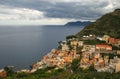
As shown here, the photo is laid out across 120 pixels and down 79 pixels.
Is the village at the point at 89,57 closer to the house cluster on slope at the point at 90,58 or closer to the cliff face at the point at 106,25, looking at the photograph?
the house cluster on slope at the point at 90,58

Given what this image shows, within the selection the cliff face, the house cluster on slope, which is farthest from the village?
the cliff face

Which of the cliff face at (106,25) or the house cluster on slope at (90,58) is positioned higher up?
the cliff face at (106,25)

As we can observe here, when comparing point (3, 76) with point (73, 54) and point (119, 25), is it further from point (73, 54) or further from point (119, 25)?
point (119, 25)

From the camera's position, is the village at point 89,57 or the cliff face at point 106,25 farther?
the cliff face at point 106,25

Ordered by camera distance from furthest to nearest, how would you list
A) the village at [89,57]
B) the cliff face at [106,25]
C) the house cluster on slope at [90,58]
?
the cliff face at [106,25] < the village at [89,57] < the house cluster on slope at [90,58]

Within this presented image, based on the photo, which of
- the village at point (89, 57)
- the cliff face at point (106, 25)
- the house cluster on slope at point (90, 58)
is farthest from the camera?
the cliff face at point (106, 25)

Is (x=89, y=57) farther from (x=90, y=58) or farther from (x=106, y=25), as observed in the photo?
(x=106, y=25)

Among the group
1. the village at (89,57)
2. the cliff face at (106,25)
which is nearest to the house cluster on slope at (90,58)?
the village at (89,57)

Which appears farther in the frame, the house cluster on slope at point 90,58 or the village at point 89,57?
the village at point 89,57

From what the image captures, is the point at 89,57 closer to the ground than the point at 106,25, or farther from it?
closer to the ground

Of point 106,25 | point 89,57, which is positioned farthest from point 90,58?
point 106,25

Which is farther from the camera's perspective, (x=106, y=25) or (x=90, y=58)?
(x=106, y=25)
